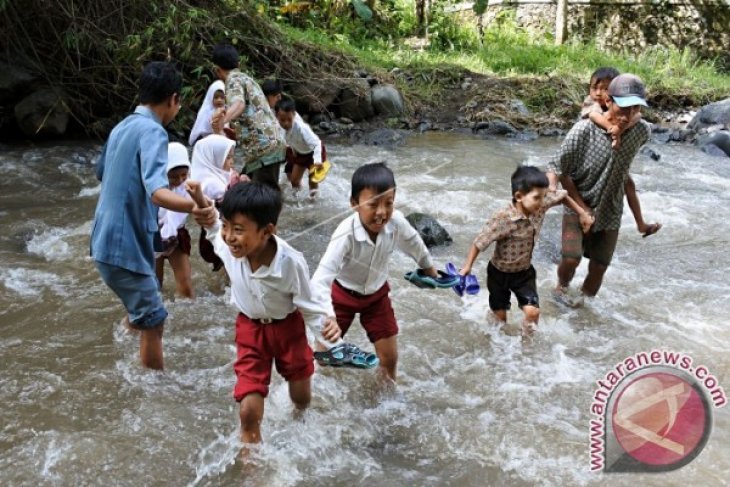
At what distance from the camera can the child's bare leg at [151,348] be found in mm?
3834

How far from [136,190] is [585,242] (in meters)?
3.22

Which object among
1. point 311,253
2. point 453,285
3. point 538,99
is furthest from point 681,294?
point 538,99

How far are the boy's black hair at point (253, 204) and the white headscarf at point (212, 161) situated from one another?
201cm

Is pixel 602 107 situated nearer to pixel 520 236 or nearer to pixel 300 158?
pixel 520 236

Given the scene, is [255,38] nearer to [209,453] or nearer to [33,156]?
[33,156]

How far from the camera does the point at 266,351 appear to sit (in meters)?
3.25

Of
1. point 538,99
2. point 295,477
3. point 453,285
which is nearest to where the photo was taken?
point 295,477

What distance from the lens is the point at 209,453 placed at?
3439 millimetres

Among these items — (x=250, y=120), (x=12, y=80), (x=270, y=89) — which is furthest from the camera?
(x=12, y=80)

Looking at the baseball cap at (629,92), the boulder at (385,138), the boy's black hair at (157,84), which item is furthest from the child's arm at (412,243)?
the boulder at (385,138)

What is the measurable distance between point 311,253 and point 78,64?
16.6 feet

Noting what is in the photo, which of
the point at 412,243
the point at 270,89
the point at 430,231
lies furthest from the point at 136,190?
the point at 430,231

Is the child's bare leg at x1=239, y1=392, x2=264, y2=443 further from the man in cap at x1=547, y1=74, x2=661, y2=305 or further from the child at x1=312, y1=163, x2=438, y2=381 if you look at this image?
the man in cap at x1=547, y1=74, x2=661, y2=305

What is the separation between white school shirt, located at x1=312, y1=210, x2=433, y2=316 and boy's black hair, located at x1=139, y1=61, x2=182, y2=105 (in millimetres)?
1103
